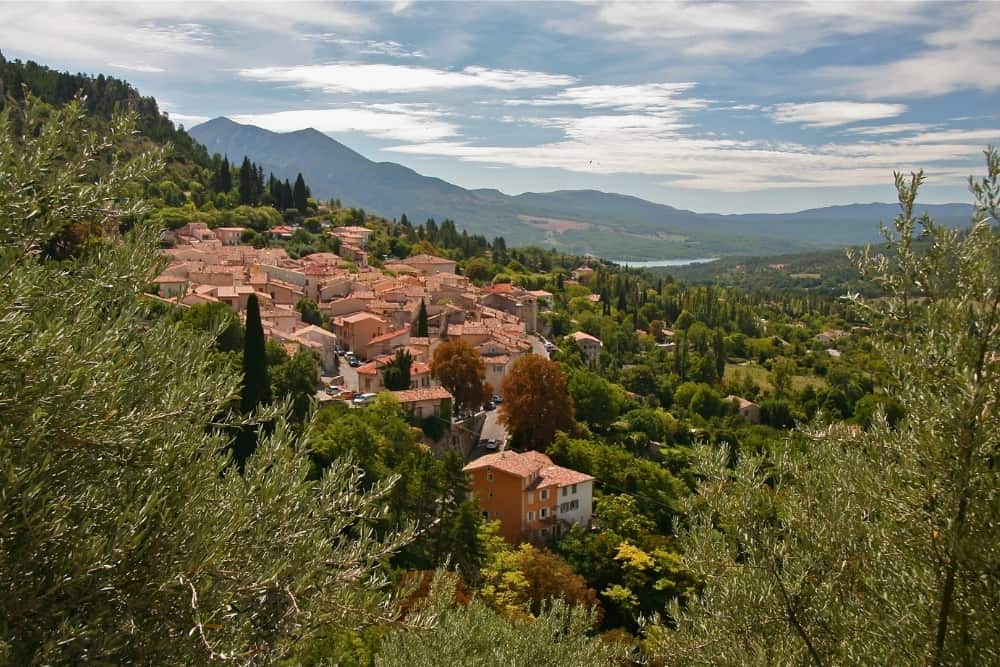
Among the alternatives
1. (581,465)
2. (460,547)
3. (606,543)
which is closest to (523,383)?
(581,465)

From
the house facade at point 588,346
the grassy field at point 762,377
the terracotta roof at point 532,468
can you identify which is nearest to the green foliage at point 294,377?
the terracotta roof at point 532,468

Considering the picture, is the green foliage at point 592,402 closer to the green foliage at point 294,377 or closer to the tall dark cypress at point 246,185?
the green foliage at point 294,377

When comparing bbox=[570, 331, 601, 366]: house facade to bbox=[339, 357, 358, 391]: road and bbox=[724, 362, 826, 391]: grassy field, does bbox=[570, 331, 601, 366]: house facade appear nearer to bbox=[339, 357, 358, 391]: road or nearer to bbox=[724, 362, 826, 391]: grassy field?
bbox=[724, 362, 826, 391]: grassy field

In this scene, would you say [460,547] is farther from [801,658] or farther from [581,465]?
[801,658]

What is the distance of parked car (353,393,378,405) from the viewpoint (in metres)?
32.5

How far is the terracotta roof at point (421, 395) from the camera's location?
32.2 m

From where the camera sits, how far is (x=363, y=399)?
1310 inches

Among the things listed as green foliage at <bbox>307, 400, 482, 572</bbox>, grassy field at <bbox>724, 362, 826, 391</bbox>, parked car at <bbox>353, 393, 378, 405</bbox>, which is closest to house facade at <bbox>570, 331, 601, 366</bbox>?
grassy field at <bbox>724, 362, 826, 391</bbox>

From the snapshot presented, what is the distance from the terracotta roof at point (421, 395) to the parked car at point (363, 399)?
3.95 ft

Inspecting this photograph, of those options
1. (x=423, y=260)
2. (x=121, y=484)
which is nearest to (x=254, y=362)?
(x=121, y=484)

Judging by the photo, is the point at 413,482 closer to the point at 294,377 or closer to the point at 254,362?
the point at 254,362

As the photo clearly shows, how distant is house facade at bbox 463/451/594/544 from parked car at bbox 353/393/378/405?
6.27 metres

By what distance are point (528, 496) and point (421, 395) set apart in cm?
834

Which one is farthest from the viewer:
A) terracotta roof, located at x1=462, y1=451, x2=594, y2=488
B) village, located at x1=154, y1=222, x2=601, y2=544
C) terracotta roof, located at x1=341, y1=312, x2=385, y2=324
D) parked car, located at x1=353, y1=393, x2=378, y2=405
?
terracotta roof, located at x1=341, y1=312, x2=385, y2=324
